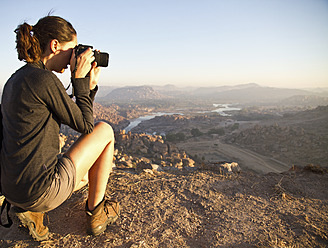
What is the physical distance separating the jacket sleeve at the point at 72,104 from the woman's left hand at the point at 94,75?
171 millimetres

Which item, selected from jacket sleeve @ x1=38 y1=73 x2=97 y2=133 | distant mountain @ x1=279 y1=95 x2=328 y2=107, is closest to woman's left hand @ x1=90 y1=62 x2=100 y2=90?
jacket sleeve @ x1=38 y1=73 x2=97 y2=133

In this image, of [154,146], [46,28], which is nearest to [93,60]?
[46,28]

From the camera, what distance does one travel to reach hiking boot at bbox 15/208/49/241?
5.46 feet

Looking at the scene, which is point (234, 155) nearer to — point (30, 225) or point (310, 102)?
point (30, 225)

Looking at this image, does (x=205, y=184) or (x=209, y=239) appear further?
(x=205, y=184)

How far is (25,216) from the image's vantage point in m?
1.67

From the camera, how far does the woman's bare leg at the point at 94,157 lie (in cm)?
165

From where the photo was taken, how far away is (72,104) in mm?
1420

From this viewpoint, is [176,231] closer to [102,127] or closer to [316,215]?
[102,127]

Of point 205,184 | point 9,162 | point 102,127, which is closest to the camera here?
point 9,162

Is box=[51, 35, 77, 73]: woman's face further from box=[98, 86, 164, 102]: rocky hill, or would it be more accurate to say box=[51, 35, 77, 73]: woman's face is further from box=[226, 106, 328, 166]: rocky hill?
box=[98, 86, 164, 102]: rocky hill

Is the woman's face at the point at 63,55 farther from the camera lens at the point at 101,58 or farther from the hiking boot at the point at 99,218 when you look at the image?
the hiking boot at the point at 99,218

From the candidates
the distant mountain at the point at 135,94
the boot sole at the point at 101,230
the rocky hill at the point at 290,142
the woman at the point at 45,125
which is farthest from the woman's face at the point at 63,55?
the distant mountain at the point at 135,94

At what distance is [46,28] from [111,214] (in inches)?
68.5
